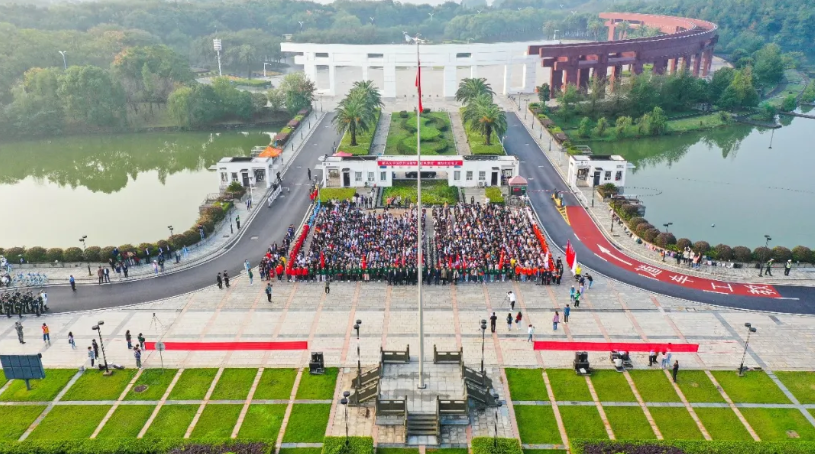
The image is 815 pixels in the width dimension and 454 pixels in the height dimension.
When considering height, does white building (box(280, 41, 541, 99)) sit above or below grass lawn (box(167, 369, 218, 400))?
above

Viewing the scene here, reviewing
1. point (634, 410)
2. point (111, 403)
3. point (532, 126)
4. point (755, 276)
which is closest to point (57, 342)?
point (111, 403)

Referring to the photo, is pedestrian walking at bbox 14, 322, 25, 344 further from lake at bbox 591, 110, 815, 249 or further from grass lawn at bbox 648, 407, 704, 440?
lake at bbox 591, 110, 815, 249

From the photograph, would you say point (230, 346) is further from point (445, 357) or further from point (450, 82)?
point (450, 82)

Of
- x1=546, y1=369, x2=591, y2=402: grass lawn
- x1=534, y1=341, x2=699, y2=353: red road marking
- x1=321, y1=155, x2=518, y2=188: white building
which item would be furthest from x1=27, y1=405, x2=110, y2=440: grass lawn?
x1=321, y1=155, x2=518, y2=188: white building

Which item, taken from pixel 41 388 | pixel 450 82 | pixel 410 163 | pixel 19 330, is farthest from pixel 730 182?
pixel 19 330

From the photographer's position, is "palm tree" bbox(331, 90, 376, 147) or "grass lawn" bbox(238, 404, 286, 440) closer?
"grass lawn" bbox(238, 404, 286, 440)

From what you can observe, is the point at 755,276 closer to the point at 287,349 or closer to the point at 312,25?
the point at 287,349
